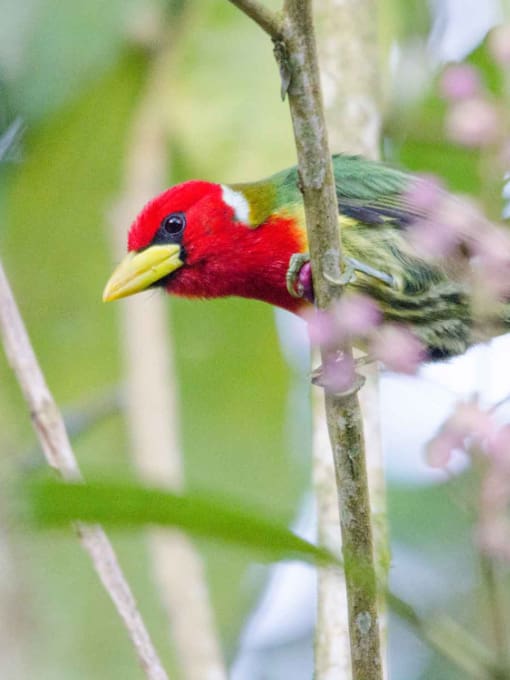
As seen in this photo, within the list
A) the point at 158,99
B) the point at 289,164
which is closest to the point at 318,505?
the point at 289,164

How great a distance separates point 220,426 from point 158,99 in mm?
1084

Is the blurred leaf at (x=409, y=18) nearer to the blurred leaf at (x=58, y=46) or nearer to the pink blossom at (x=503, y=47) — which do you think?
the blurred leaf at (x=58, y=46)

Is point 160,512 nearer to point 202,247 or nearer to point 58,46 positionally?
point 202,247

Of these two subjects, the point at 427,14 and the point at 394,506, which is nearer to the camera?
→ the point at 427,14

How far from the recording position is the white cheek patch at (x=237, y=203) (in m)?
3.02

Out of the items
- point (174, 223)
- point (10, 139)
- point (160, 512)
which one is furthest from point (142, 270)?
point (160, 512)

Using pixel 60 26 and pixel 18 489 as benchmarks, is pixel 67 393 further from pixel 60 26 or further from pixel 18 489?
pixel 18 489

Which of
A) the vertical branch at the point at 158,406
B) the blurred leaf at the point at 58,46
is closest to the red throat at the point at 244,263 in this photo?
the vertical branch at the point at 158,406

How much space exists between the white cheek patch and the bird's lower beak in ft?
0.59

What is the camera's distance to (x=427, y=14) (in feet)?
11.5

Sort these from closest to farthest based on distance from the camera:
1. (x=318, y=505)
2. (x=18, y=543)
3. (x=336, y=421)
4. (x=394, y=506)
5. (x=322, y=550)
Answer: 1. (x=18, y=543)
2. (x=322, y=550)
3. (x=336, y=421)
4. (x=318, y=505)
5. (x=394, y=506)

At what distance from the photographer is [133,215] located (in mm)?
3582

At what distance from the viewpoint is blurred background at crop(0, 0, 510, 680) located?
3.46m

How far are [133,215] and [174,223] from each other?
634 mm
